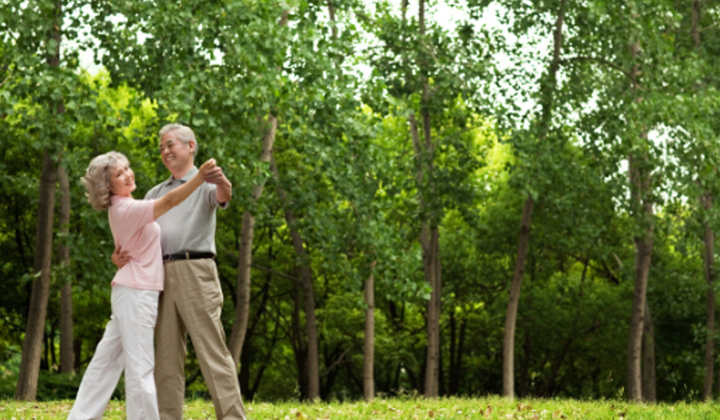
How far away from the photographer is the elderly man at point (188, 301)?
177 inches

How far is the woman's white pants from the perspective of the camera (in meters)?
4.25

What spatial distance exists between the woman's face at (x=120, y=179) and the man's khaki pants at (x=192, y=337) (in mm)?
499

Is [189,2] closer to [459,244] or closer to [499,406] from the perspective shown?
[499,406]

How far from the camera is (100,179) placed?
14.1ft

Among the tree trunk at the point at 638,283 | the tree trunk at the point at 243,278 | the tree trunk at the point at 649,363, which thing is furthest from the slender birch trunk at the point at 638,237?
the tree trunk at the point at 243,278

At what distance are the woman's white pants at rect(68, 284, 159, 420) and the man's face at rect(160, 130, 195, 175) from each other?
2.62 feet

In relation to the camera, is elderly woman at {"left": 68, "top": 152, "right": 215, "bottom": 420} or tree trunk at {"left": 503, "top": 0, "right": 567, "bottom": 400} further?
tree trunk at {"left": 503, "top": 0, "right": 567, "bottom": 400}

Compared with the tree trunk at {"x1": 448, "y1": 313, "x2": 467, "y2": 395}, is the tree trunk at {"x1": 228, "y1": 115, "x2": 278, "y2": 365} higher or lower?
higher

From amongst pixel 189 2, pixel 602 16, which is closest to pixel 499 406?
pixel 189 2

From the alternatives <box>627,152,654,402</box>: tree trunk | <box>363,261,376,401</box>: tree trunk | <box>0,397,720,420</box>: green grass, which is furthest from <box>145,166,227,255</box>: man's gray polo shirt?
<box>363,261,376,401</box>: tree trunk

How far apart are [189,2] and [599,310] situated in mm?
18355

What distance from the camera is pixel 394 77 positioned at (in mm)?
14977

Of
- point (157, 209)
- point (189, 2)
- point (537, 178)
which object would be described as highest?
point (189, 2)

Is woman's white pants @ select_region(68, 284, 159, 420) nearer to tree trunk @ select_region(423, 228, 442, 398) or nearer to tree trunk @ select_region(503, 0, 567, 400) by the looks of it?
tree trunk @ select_region(503, 0, 567, 400)
